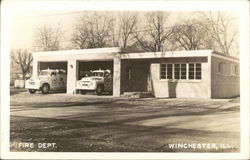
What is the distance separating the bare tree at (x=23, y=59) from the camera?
4512 mm

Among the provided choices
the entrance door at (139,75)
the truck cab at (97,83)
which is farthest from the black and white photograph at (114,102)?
the entrance door at (139,75)

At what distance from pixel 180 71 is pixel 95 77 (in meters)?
2.12

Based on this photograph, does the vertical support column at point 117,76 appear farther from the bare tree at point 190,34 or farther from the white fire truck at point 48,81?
the bare tree at point 190,34

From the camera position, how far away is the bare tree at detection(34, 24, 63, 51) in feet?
15.4

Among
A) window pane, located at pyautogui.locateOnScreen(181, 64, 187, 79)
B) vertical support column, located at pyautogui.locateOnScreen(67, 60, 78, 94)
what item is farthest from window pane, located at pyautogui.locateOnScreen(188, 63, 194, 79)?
vertical support column, located at pyautogui.locateOnScreen(67, 60, 78, 94)

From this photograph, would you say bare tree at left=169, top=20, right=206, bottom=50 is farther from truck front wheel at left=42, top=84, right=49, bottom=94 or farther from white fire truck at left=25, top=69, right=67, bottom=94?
truck front wheel at left=42, top=84, right=49, bottom=94

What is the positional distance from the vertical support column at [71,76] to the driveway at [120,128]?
1.53 m

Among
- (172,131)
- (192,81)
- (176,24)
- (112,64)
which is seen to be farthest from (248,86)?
(112,64)

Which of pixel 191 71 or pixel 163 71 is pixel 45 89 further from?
pixel 191 71

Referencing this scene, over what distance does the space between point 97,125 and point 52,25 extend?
1.43 metres

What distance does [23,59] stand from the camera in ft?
16.6

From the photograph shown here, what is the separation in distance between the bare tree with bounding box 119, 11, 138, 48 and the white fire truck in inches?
66.2

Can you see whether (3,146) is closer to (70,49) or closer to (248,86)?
(70,49)

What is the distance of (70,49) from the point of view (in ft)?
19.1
